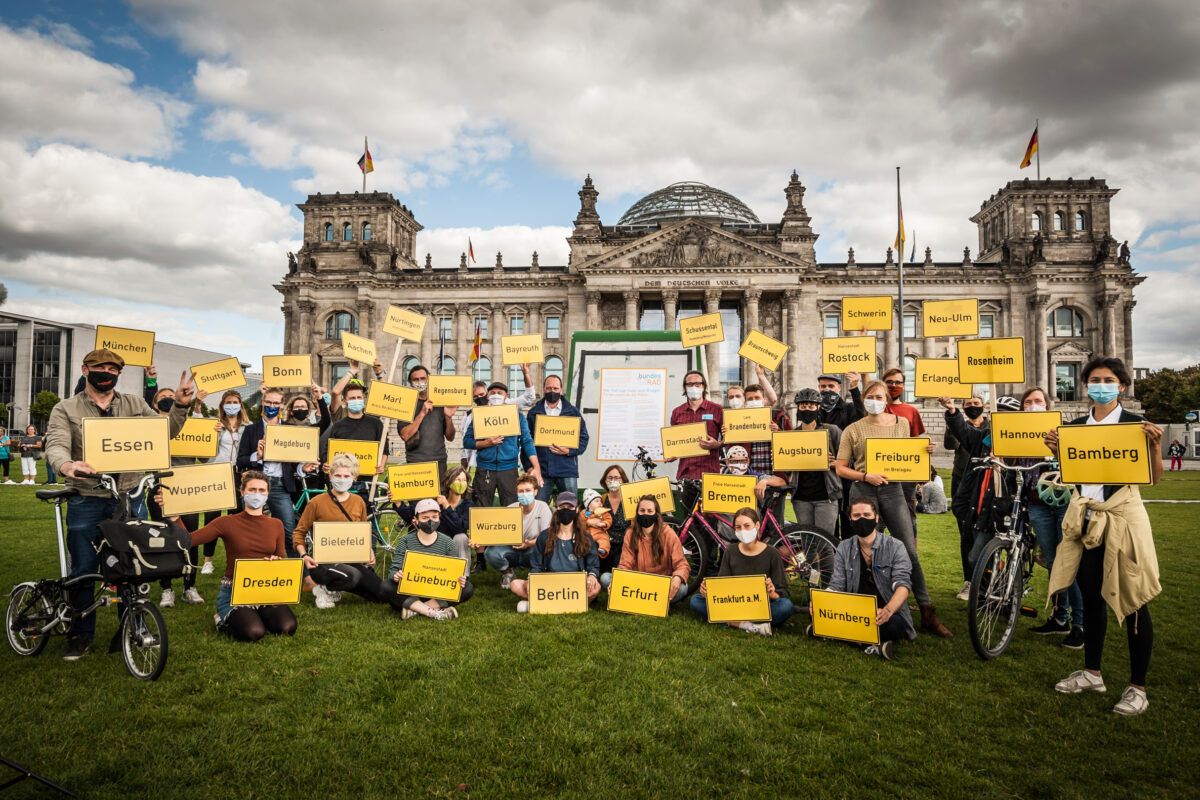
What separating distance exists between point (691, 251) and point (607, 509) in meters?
48.8

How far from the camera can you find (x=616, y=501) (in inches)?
359

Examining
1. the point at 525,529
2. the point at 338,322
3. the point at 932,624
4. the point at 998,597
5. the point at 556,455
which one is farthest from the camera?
the point at 338,322

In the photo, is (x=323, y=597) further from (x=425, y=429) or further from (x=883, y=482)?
(x=883, y=482)

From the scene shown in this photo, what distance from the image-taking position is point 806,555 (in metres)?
8.00

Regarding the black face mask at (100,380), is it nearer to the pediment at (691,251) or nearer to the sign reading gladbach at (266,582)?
the sign reading gladbach at (266,582)

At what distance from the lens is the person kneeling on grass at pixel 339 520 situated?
788 centimetres

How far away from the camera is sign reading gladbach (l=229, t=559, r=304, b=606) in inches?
257

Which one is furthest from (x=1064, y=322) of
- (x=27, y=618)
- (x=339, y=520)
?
(x=27, y=618)

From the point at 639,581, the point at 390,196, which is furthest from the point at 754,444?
the point at 390,196

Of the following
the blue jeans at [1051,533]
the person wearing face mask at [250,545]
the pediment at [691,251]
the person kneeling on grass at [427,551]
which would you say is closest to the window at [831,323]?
the pediment at [691,251]

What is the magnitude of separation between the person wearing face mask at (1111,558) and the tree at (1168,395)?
78.5m

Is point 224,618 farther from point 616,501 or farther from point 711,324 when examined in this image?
point 711,324

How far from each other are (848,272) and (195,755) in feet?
194

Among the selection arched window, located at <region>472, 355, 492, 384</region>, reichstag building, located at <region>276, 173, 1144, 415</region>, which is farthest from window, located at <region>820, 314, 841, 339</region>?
arched window, located at <region>472, 355, 492, 384</region>
